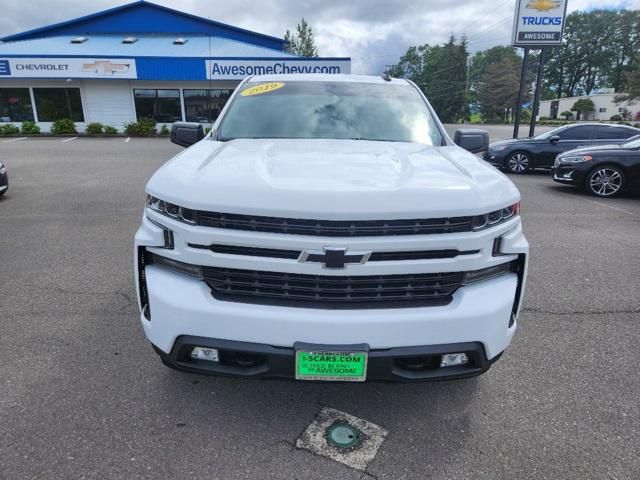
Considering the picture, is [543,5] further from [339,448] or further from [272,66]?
[339,448]

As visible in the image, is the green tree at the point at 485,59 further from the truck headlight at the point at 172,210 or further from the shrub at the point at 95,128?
the truck headlight at the point at 172,210

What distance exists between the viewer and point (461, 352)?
6.95 ft

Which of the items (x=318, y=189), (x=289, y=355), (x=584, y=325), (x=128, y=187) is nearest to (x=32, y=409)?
(x=289, y=355)

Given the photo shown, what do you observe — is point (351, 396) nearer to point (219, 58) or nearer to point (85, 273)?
point (85, 273)

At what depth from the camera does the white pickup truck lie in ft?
6.65

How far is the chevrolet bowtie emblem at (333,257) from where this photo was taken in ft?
6.59

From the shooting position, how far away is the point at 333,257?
2.01 m

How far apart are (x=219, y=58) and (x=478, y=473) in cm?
2594

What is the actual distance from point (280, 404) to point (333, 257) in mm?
1129

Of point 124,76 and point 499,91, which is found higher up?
point 124,76

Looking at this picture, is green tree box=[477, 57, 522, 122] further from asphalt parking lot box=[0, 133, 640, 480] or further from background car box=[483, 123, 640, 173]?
asphalt parking lot box=[0, 133, 640, 480]

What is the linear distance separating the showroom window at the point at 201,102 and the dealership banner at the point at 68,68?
124 inches

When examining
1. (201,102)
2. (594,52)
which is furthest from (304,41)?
(594,52)

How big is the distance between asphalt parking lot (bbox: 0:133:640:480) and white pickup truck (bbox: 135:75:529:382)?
45cm
